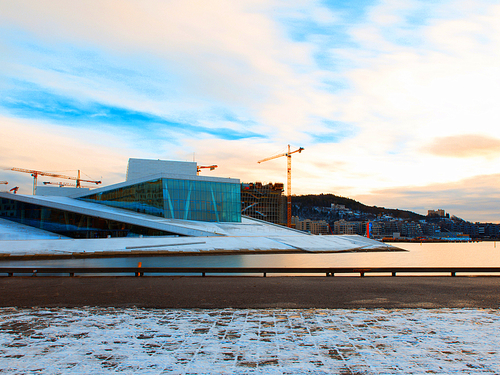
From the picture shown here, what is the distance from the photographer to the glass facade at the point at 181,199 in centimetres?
5488

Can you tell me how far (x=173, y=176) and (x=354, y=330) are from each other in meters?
50.6

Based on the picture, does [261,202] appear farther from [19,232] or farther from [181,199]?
[19,232]

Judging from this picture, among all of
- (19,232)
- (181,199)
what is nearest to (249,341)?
(19,232)

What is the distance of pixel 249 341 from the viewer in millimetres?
6305

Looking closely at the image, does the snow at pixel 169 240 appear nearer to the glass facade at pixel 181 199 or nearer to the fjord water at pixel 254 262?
the glass facade at pixel 181 199

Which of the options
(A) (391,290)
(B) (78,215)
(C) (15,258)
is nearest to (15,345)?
(A) (391,290)

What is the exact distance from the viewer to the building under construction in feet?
463

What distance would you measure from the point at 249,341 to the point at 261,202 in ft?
446

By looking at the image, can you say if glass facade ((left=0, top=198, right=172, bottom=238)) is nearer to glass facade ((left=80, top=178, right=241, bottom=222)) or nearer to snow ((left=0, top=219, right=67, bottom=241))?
snow ((left=0, top=219, right=67, bottom=241))

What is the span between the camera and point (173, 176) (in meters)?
55.7

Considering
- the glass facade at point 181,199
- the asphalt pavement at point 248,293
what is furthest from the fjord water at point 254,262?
the glass facade at point 181,199

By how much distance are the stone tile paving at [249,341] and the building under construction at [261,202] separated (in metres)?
131

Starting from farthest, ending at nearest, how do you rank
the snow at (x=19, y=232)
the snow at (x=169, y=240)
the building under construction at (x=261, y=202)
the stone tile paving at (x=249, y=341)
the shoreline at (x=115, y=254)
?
1. the building under construction at (x=261, y=202)
2. the snow at (x=19, y=232)
3. the snow at (x=169, y=240)
4. the shoreline at (x=115, y=254)
5. the stone tile paving at (x=249, y=341)

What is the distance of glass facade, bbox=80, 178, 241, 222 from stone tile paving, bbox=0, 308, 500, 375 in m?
46.5
